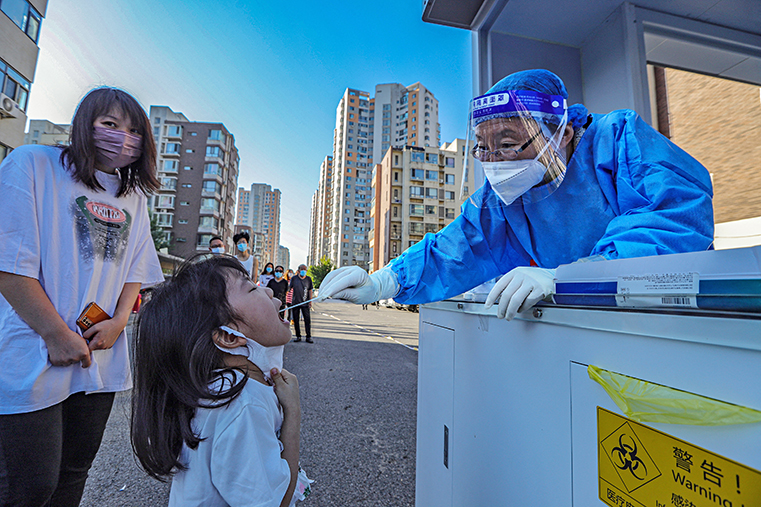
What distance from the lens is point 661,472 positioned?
1.84 ft

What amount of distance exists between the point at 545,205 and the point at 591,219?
18cm

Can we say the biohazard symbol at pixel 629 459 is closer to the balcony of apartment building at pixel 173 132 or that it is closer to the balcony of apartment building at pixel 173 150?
the balcony of apartment building at pixel 173 150

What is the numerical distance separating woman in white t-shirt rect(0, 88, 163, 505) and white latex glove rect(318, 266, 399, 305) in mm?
730

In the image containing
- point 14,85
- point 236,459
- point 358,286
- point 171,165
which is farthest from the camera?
point 171,165

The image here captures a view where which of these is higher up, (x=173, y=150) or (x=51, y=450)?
(x=173, y=150)

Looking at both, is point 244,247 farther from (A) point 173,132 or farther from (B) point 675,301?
(A) point 173,132

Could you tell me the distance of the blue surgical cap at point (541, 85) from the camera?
1.42 metres

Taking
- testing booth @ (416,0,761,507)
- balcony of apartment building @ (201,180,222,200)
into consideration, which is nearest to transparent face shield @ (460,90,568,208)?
testing booth @ (416,0,761,507)

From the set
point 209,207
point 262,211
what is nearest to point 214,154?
point 209,207

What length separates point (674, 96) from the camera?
5754 mm

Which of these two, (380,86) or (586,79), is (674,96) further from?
(380,86)

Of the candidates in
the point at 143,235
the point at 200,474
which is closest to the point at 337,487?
the point at 200,474

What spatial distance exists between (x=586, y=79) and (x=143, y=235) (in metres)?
2.91

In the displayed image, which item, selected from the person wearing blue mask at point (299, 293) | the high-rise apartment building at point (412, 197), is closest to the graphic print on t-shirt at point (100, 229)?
the person wearing blue mask at point (299, 293)
